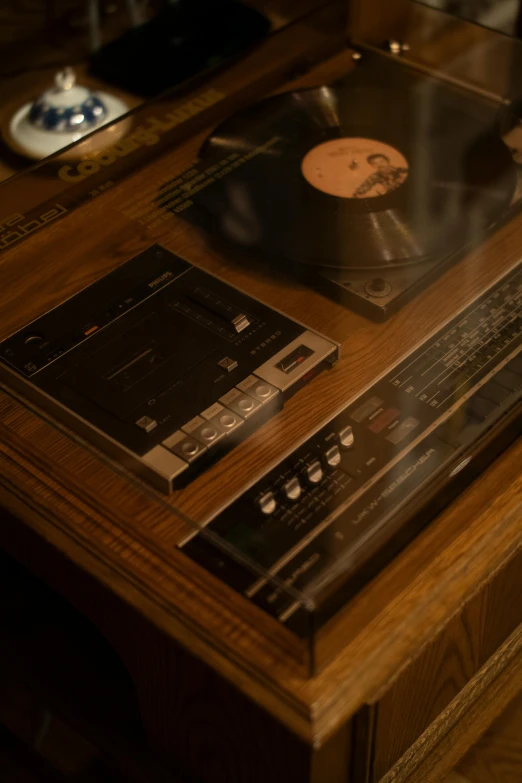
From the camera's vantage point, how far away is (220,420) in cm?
93

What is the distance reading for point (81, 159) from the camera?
3.99 feet

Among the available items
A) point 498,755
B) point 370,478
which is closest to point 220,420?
point 370,478

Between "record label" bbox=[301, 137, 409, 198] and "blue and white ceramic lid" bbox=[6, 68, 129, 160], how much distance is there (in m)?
0.38

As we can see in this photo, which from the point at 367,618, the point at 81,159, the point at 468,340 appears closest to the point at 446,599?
the point at 367,618

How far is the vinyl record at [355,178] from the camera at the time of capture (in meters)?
1.08

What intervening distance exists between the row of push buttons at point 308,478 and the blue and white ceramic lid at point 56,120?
2.35ft

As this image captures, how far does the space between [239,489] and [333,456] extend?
0.09m

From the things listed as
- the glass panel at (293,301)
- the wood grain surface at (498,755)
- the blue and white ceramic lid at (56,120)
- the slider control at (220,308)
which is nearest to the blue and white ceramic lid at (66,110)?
the blue and white ceramic lid at (56,120)

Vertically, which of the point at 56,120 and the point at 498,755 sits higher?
the point at 56,120

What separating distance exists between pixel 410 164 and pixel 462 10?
945 millimetres

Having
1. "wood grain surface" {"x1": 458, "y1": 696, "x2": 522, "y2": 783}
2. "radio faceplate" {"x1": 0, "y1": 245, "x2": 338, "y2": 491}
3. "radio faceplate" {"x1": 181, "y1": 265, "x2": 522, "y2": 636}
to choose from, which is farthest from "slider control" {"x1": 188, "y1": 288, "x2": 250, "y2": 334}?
"wood grain surface" {"x1": 458, "y1": 696, "x2": 522, "y2": 783}

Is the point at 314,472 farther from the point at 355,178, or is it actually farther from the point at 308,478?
the point at 355,178

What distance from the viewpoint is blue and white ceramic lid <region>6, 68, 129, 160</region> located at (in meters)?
1.43

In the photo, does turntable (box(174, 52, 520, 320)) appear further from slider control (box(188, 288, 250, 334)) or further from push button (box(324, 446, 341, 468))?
push button (box(324, 446, 341, 468))
